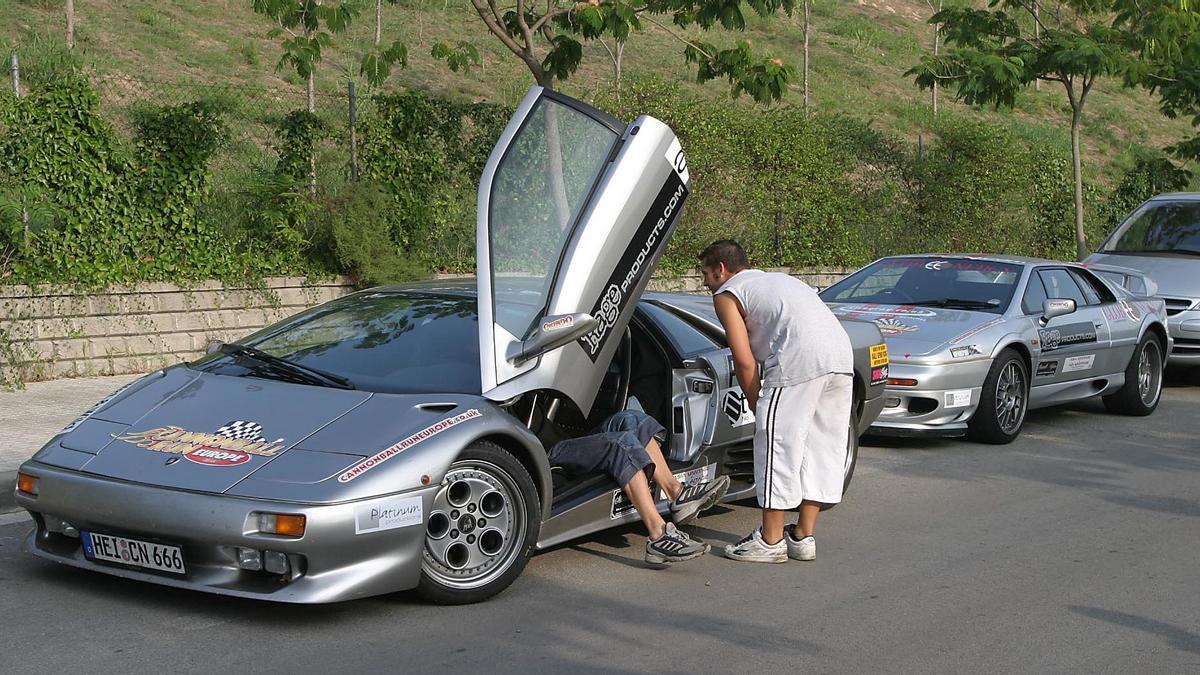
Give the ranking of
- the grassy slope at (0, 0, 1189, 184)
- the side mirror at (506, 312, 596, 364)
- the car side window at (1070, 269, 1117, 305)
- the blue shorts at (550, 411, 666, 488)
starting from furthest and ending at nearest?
the grassy slope at (0, 0, 1189, 184) → the car side window at (1070, 269, 1117, 305) → the blue shorts at (550, 411, 666, 488) → the side mirror at (506, 312, 596, 364)

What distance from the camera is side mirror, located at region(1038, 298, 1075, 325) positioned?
10.3 meters

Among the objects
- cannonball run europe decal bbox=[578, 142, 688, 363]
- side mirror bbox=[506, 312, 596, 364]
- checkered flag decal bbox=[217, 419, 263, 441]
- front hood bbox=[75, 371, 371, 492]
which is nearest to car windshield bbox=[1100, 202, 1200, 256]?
cannonball run europe decal bbox=[578, 142, 688, 363]

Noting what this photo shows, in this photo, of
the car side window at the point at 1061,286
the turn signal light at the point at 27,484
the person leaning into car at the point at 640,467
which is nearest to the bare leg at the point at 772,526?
the person leaning into car at the point at 640,467

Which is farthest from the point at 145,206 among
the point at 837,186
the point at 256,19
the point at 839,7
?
the point at 839,7

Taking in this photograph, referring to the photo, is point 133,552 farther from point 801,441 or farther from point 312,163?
point 312,163

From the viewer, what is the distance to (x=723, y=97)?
16.4 m

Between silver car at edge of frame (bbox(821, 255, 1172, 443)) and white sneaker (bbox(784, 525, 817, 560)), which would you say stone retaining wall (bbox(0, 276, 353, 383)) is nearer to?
silver car at edge of frame (bbox(821, 255, 1172, 443))

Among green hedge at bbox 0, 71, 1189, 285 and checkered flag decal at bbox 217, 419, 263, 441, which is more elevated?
green hedge at bbox 0, 71, 1189, 285

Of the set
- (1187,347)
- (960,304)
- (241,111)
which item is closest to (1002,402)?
(960,304)

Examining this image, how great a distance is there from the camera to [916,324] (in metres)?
10.2

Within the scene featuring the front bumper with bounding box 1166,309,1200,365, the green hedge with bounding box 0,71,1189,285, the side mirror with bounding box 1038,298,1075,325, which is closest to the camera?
the side mirror with bounding box 1038,298,1075,325

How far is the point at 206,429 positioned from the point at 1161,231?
12.5 m

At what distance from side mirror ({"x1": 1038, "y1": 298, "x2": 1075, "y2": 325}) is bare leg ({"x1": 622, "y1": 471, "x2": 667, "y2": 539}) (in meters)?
5.31

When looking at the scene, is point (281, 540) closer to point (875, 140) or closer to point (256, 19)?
point (875, 140)
